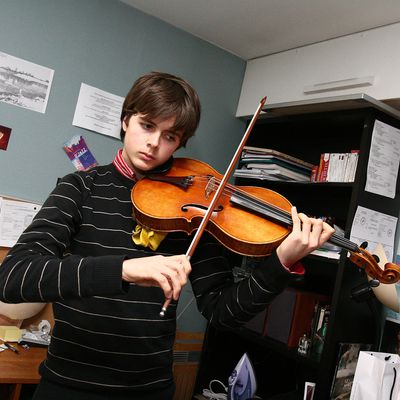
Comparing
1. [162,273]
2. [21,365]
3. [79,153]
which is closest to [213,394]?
[21,365]

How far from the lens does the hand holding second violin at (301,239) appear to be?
1.04 meters

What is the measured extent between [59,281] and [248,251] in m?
0.50

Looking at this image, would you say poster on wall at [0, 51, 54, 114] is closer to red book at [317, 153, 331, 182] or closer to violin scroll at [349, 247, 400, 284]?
red book at [317, 153, 331, 182]

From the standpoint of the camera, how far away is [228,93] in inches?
110

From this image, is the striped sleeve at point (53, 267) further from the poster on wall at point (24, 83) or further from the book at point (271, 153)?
the book at point (271, 153)

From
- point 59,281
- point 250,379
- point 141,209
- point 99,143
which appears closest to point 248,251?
point 141,209

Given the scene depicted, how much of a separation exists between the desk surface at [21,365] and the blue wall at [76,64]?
695mm

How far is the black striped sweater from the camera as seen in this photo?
1.01 metres

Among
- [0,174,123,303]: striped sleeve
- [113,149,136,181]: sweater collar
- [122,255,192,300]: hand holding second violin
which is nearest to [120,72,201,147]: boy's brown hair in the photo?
[113,149,136,181]: sweater collar

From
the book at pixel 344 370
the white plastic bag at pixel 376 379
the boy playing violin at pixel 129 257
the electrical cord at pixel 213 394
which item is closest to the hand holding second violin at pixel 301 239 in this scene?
the boy playing violin at pixel 129 257

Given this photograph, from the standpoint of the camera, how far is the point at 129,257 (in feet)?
3.08

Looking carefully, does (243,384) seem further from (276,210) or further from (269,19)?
(269,19)

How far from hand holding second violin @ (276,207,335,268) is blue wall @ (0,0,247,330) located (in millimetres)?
1491

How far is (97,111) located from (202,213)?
52.9 inches
